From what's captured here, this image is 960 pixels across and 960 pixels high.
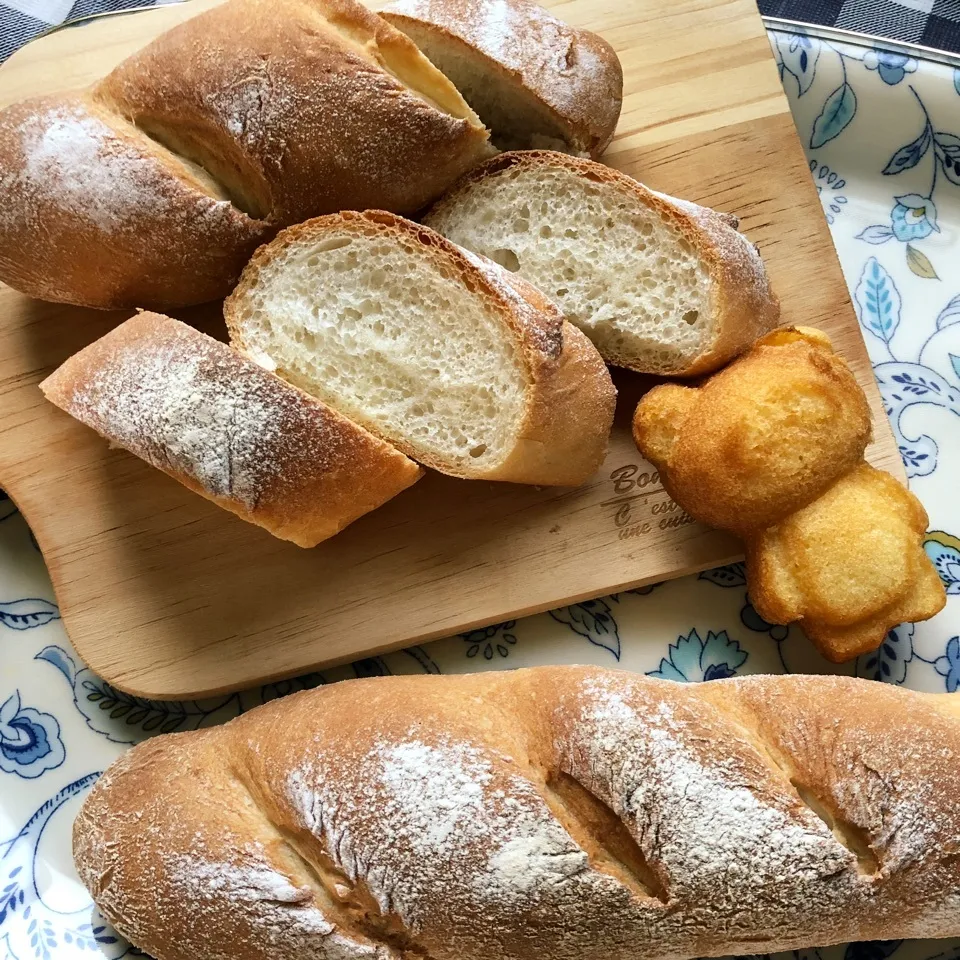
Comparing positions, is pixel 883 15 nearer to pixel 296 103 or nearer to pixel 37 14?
pixel 296 103

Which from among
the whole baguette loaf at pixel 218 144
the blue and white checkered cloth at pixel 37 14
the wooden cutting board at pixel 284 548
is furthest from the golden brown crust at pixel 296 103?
the blue and white checkered cloth at pixel 37 14

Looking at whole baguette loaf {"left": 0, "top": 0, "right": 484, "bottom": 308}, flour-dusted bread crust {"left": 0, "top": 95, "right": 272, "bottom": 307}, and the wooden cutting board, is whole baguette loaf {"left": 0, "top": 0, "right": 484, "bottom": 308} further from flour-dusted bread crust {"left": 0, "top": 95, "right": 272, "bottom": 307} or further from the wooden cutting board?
the wooden cutting board

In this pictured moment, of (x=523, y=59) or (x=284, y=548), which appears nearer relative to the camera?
(x=523, y=59)

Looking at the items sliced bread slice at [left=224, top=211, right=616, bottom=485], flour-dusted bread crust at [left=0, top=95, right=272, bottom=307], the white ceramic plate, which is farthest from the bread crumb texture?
the white ceramic plate

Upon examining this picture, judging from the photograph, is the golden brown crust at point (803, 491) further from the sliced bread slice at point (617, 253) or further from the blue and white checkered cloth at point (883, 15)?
the blue and white checkered cloth at point (883, 15)

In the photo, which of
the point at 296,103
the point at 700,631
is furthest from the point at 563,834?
the point at 296,103
